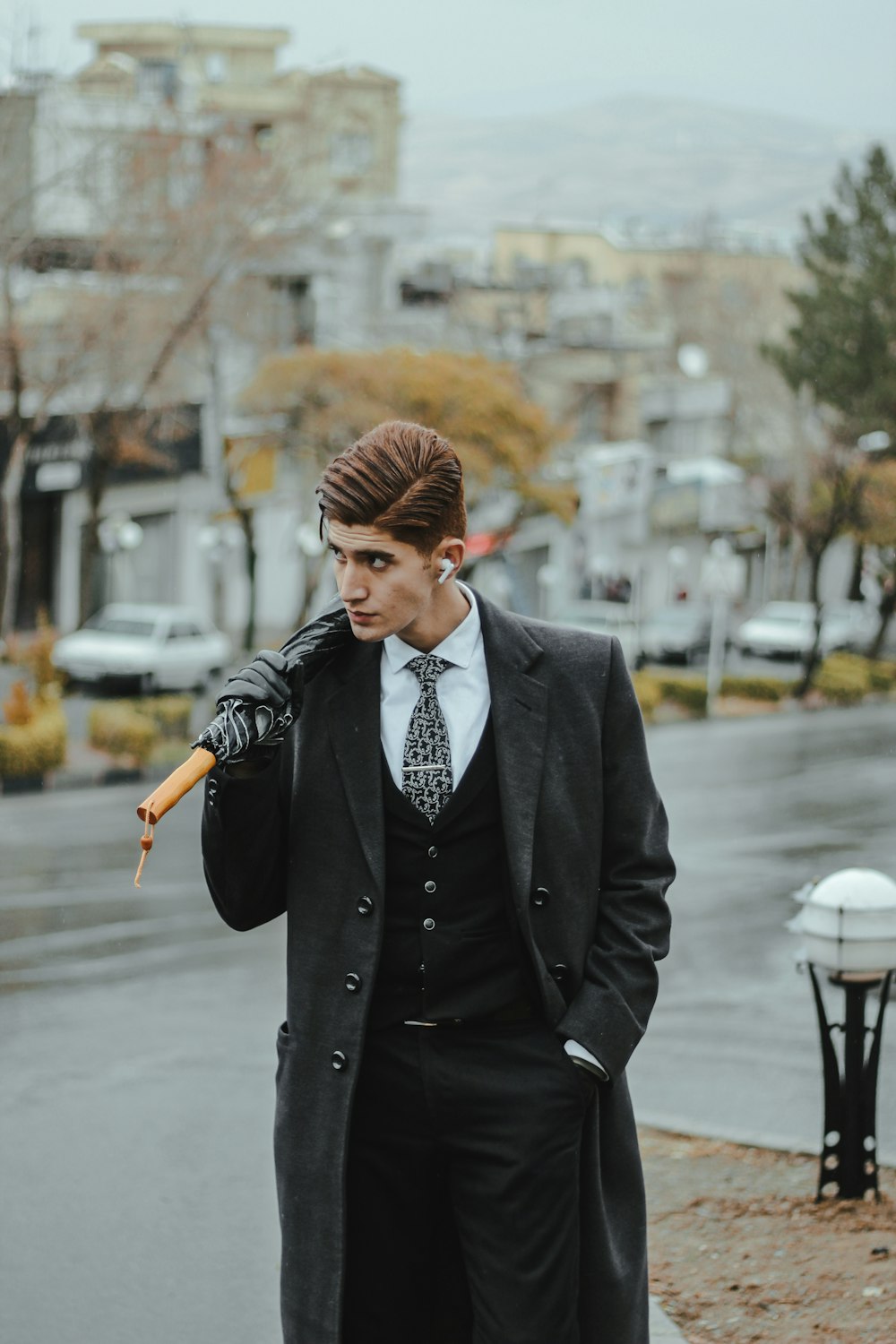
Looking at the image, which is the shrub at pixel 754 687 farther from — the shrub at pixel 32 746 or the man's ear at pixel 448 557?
the man's ear at pixel 448 557

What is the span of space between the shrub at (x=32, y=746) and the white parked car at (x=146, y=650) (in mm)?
7339

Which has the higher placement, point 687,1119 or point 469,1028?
point 469,1028

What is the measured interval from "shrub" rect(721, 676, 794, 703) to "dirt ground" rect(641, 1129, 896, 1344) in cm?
3162

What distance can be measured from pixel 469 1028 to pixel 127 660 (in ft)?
87.3

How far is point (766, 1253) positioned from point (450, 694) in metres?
2.61

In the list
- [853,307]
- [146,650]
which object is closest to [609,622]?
[853,307]

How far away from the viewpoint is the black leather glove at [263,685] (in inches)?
114

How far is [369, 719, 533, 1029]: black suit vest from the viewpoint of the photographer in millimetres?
3062

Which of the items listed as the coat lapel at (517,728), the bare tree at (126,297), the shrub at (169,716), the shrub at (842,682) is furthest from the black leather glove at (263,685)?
the shrub at (842,682)

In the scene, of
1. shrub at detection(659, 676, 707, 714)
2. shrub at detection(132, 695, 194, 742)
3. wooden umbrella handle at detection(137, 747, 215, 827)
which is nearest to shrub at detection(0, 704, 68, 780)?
shrub at detection(132, 695, 194, 742)

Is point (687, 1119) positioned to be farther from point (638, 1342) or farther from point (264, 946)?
point (264, 946)

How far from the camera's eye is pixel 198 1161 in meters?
6.48

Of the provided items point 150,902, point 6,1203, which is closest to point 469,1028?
point 6,1203

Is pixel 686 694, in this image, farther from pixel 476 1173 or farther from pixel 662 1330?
pixel 476 1173
